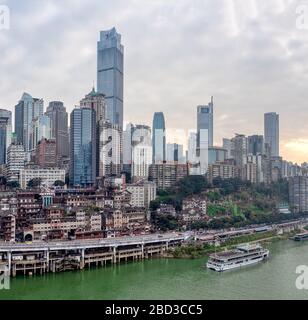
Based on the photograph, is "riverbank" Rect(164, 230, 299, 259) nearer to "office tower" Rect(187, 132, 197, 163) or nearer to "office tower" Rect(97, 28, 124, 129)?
"office tower" Rect(187, 132, 197, 163)

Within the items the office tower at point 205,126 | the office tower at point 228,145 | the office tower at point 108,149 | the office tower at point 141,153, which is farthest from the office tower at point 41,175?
the office tower at point 228,145

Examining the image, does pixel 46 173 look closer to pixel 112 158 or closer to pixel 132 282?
pixel 112 158

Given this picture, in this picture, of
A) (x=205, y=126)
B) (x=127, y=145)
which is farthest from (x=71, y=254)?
(x=205, y=126)

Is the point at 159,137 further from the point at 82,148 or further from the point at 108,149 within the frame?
the point at 82,148

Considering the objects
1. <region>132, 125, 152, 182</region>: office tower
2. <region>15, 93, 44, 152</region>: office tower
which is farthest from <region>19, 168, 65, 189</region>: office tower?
<region>15, 93, 44, 152</region>: office tower

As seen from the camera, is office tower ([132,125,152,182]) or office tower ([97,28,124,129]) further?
office tower ([97,28,124,129])

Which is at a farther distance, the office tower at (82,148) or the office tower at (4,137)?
the office tower at (4,137)

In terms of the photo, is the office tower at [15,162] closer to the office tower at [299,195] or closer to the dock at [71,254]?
the dock at [71,254]
